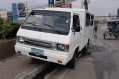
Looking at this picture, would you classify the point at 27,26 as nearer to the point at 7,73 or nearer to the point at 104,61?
the point at 7,73

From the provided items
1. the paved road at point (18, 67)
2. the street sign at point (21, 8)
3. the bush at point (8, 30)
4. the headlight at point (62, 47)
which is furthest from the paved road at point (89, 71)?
the street sign at point (21, 8)

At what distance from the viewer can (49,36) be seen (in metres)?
7.13

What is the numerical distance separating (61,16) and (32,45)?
5.02ft

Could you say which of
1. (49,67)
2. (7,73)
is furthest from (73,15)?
(7,73)

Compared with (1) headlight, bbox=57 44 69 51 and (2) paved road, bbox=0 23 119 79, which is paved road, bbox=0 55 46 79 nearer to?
(2) paved road, bbox=0 23 119 79

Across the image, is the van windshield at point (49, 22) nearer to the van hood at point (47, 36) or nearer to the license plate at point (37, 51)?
the van hood at point (47, 36)

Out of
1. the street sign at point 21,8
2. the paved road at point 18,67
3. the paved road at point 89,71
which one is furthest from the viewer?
the street sign at point 21,8

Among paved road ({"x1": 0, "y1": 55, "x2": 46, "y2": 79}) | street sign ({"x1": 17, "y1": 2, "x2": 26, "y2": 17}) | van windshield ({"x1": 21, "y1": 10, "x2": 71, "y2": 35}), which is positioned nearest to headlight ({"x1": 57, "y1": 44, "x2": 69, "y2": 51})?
van windshield ({"x1": 21, "y1": 10, "x2": 71, "y2": 35})

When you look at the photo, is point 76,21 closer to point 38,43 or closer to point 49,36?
point 49,36

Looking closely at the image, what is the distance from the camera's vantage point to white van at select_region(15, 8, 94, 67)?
22.9 ft

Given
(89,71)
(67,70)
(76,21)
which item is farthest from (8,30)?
(89,71)

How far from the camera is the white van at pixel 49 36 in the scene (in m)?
6.99

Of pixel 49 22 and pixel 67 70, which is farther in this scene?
pixel 67 70

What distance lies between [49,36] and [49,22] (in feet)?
2.71
